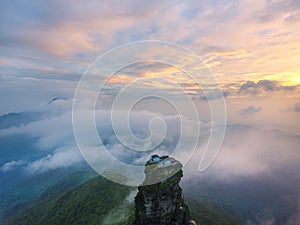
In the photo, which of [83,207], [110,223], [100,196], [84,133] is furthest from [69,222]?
[84,133]

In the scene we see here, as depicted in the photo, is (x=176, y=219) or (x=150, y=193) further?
(x=176, y=219)

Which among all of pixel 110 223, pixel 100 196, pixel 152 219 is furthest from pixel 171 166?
pixel 100 196

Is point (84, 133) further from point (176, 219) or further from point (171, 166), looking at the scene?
point (176, 219)

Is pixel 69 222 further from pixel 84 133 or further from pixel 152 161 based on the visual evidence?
pixel 84 133

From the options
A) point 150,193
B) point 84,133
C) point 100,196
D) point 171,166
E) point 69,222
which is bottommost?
point 69,222

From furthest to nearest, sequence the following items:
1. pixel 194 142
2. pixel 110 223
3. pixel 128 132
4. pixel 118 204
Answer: pixel 118 204 → pixel 110 223 → pixel 128 132 → pixel 194 142

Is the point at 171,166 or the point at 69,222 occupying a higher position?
the point at 171,166

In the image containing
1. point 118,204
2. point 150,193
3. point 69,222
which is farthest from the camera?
point 69,222
